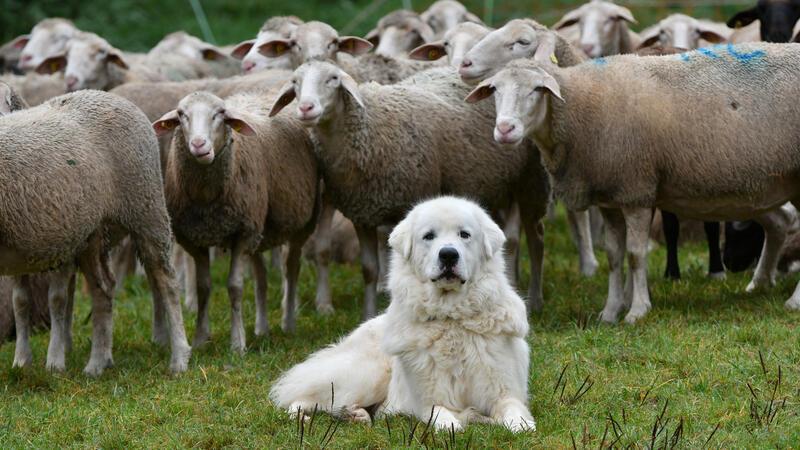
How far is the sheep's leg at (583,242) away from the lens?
431 inches

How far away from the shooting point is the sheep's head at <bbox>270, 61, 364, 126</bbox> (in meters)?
9.12

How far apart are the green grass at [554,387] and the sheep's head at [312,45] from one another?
7.81ft

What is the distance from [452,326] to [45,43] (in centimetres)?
1004

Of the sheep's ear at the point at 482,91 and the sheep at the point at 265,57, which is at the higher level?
the sheep's ear at the point at 482,91

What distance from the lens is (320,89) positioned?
9.20 meters

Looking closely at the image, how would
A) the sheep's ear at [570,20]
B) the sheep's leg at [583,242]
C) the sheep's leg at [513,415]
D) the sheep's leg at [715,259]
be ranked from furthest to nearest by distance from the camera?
1. the sheep's ear at [570,20]
2. the sheep's leg at [583,242]
3. the sheep's leg at [715,259]
4. the sheep's leg at [513,415]

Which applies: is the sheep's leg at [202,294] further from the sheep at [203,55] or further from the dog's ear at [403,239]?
the sheep at [203,55]

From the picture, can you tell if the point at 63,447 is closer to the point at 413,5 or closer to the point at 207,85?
the point at 207,85

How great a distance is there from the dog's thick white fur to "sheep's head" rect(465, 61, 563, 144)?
1.91 m

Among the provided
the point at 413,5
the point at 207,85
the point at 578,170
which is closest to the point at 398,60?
the point at 207,85

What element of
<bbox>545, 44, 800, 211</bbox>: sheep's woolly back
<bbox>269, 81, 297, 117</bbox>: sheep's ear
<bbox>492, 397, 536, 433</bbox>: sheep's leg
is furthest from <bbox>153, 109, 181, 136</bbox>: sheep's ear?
<bbox>492, 397, 536, 433</bbox>: sheep's leg

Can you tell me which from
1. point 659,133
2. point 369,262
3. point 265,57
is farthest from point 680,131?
point 265,57

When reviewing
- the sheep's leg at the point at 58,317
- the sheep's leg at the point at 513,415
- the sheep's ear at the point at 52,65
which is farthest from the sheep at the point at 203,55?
the sheep's leg at the point at 513,415

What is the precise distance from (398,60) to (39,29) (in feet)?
19.3
